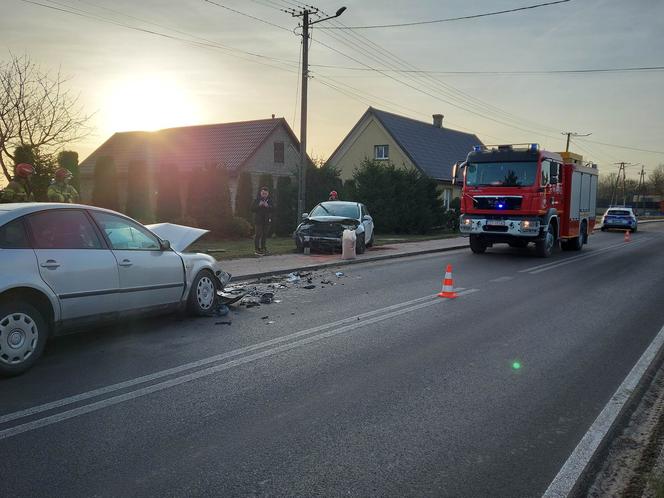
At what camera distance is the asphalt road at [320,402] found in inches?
135

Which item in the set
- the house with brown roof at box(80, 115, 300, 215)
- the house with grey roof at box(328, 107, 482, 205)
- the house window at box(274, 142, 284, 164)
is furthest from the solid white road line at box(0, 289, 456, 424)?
the house with grey roof at box(328, 107, 482, 205)

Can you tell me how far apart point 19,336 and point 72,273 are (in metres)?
0.78

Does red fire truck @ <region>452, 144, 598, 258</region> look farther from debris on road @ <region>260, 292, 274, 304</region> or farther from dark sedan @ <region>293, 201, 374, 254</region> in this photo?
debris on road @ <region>260, 292, 274, 304</region>

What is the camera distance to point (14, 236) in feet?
17.5

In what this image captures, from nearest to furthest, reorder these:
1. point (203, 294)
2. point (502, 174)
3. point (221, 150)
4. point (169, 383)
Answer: point (169, 383) < point (203, 294) < point (502, 174) < point (221, 150)

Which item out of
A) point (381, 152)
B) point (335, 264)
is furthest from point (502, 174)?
point (381, 152)

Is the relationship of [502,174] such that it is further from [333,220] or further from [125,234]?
[125,234]

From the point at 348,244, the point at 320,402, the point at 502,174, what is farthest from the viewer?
the point at 502,174

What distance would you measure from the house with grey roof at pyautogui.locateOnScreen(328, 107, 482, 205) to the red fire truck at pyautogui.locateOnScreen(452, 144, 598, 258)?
21.6 meters

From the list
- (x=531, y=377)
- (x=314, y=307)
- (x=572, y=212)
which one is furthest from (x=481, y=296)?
(x=572, y=212)

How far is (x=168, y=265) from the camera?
23.2ft

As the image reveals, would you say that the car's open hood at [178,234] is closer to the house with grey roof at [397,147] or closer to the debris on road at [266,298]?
the debris on road at [266,298]

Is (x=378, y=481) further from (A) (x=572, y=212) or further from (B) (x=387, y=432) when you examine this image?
(A) (x=572, y=212)

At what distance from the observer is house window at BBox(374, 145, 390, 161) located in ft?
138
